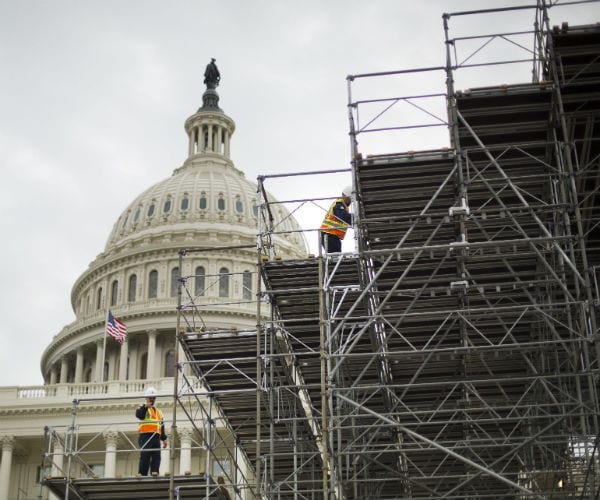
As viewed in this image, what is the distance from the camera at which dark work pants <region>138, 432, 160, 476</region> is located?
98.6 ft

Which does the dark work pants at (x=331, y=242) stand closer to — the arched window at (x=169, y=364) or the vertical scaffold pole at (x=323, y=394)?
the vertical scaffold pole at (x=323, y=394)

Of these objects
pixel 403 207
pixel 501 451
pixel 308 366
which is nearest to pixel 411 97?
pixel 403 207

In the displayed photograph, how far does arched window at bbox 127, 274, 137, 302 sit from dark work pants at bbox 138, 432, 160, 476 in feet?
174

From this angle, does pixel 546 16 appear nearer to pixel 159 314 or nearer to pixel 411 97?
pixel 411 97

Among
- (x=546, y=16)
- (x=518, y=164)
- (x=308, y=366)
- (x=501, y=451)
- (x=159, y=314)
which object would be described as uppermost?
(x=159, y=314)

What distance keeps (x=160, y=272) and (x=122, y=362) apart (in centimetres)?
829

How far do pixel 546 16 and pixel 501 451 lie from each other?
1220 cm

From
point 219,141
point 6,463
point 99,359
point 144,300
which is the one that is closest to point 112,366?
point 99,359

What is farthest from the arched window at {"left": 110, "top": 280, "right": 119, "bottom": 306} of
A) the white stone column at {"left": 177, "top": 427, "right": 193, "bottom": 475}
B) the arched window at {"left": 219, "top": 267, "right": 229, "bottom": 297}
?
the white stone column at {"left": 177, "top": 427, "right": 193, "bottom": 475}

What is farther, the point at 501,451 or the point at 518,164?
the point at 501,451

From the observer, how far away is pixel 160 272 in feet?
273

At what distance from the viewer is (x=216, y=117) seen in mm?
100188

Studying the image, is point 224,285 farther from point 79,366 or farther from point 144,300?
point 79,366

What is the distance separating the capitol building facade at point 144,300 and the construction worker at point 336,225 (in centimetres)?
3211
